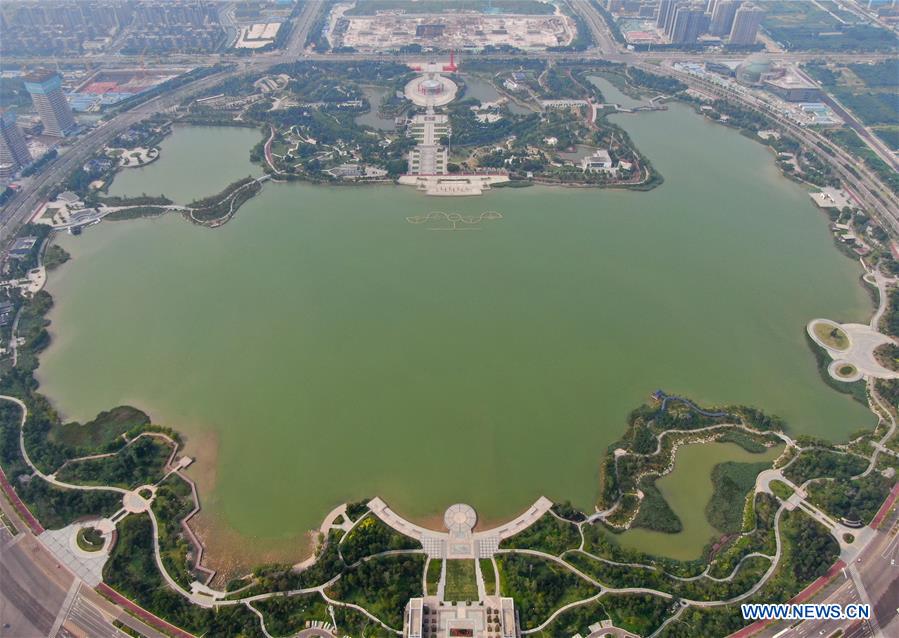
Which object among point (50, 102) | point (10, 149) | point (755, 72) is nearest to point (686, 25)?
point (755, 72)

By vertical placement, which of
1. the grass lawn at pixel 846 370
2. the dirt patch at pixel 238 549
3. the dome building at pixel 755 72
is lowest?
the dirt patch at pixel 238 549

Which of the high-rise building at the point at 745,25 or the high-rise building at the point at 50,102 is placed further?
the high-rise building at the point at 745,25

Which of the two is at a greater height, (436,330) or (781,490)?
(436,330)

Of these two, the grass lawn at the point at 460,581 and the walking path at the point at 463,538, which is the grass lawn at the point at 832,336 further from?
the grass lawn at the point at 460,581

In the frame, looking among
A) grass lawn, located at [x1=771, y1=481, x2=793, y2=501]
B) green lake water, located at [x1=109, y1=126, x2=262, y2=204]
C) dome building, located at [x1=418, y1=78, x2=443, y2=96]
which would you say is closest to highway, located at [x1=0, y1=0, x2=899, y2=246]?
green lake water, located at [x1=109, y1=126, x2=262, y2=204]

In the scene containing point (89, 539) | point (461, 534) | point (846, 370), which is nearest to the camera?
point (89, 539)

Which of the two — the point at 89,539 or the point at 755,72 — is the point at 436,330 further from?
the point at 755,72

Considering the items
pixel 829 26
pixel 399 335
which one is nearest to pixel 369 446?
pixel 399 335

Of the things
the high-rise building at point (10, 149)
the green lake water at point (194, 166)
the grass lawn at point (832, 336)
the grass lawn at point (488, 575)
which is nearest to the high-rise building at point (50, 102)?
the high-rise building at point (10, 149)
